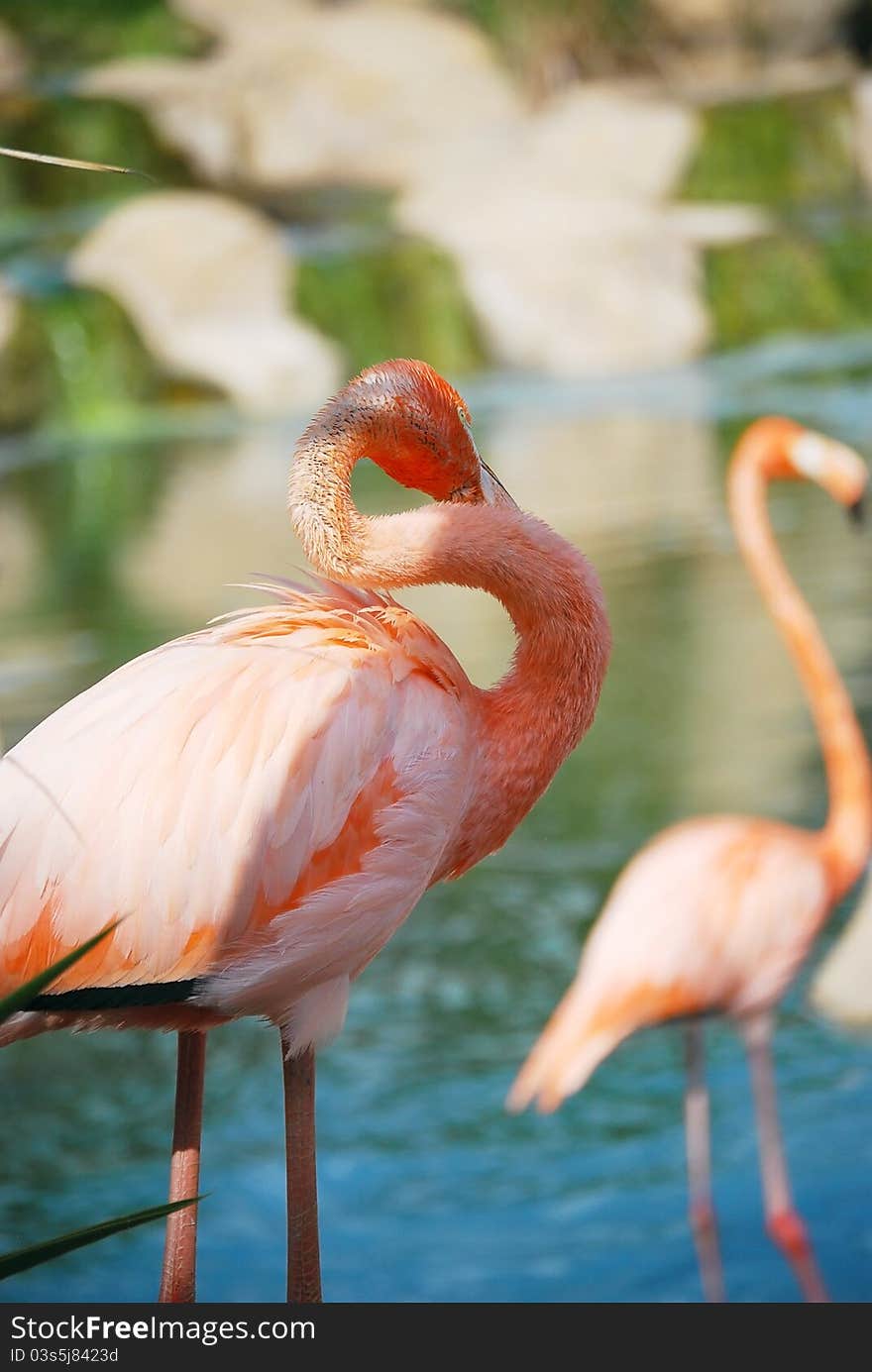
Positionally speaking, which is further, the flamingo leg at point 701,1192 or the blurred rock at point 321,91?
the blurred rock at point 321,91

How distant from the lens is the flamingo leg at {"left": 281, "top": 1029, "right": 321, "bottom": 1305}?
1.62 m

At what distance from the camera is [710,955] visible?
287cm

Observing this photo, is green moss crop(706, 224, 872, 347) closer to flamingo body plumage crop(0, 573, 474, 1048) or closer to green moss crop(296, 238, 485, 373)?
green moss crop(296, 238, 485, 373)

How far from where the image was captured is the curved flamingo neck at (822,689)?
309 centimetres

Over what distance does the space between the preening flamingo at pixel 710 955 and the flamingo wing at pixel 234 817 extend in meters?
1.29

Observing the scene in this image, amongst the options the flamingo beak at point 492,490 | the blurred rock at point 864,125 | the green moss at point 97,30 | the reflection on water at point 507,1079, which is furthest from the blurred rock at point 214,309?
the flamingo beak at point 492,490

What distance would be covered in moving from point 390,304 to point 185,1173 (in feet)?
29.8

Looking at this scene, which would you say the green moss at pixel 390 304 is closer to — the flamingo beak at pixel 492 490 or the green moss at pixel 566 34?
the green moss at pixel 566 34

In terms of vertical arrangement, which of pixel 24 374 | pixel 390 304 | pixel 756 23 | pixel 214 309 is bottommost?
pixel 24 374

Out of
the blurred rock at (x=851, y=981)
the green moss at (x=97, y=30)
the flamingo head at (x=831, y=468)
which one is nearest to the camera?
the flamingo head at (x=831, y=468)

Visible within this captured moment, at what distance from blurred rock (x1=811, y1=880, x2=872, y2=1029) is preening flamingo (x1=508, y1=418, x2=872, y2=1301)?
43 centimetres

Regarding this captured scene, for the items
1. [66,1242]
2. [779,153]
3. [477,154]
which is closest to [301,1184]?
[66,1242]

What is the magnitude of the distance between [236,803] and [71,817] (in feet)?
0.47

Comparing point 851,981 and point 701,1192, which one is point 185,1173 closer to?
point 701,1192
